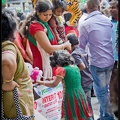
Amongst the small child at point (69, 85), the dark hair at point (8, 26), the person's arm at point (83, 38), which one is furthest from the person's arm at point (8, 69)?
the person's arm at point (83, 38)

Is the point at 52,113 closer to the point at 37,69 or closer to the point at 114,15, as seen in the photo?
the point at 37,69

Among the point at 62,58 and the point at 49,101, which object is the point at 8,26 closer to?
the point at 62,58

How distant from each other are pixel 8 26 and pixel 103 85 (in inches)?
66.9

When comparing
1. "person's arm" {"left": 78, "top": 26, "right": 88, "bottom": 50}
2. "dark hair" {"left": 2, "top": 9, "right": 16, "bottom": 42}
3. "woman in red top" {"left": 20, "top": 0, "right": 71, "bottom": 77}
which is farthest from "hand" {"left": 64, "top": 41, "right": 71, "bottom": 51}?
"dark hair" {"left": 2, "top": 9, "right": 16, "bottom": 42}

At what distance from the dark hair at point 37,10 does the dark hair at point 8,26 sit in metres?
0.73

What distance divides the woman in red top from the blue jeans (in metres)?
0.59

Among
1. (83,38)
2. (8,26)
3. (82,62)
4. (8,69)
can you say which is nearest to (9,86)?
(8,69)

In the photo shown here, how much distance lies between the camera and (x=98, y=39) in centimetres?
387

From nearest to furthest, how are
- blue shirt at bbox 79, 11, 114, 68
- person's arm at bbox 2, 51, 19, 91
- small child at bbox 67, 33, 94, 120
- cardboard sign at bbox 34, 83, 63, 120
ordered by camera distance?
person's arm at bbox 2, 51, 19, 91, cardboard sign at bbox 34, 83, 63, 120, small child at bbox 67, 33, 94, 120, blue shirt at bbox 79, 11, 114, 68

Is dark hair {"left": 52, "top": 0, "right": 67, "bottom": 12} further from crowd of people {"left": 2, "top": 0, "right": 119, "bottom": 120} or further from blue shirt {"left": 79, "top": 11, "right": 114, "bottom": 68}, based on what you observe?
blue shirt {"left": 79, "top": 11, "right": 114, "bottom": 68}

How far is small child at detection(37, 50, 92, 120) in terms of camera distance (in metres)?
3.37

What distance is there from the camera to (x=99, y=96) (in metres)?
4.09

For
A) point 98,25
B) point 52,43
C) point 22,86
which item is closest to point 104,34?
point 98,25

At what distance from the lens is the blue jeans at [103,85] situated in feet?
12.9
